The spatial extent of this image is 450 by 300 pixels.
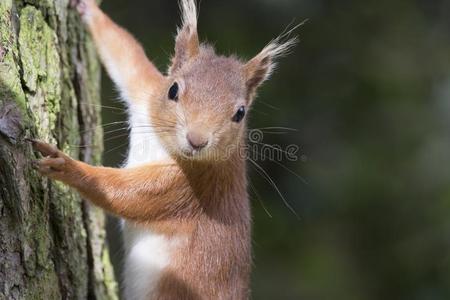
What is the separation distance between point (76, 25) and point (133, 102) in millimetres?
530

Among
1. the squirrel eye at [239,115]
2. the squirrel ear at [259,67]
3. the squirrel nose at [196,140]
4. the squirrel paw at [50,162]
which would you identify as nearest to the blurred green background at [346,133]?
the squirrel ear at [259,67]

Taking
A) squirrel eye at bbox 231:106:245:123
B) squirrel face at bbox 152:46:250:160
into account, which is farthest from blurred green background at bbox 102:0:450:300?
squirrel eye at bbox 231:106:245:123

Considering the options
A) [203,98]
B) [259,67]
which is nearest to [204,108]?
[203,98]

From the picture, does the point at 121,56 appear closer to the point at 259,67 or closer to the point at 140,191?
the point at 259,67

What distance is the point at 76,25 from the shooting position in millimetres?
4082

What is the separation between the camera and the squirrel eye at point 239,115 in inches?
145

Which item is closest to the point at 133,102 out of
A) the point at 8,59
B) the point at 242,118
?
the point at 242,118

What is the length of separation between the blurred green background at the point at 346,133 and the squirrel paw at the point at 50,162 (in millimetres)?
2685

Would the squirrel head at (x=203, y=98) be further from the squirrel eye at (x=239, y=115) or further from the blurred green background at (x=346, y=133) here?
the blurred green background at (x=346, y=133)

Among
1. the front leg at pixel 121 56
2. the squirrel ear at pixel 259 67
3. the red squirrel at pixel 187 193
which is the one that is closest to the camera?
the red squirrel at pixel 187 193

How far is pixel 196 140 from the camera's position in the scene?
3.30 metres

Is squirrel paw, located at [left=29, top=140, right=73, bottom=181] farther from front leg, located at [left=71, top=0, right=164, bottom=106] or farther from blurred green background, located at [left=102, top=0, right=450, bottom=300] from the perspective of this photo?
blurred green background, located at [left=102, top=0, right=450, bottom=300]

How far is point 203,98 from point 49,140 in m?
0.77

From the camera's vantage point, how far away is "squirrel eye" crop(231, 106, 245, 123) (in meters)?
3.69
